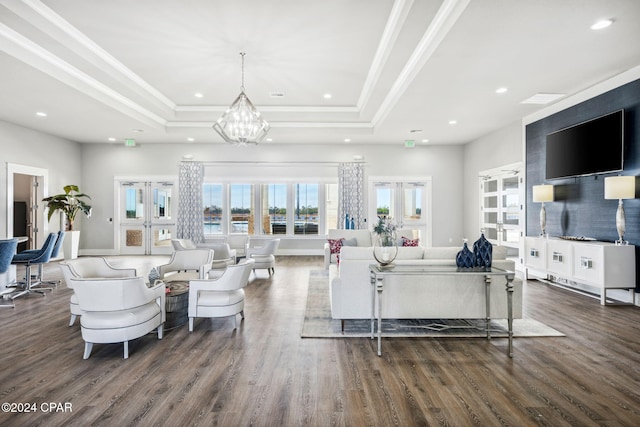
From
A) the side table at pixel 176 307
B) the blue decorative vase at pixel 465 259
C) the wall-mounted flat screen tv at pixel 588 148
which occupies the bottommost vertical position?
the side table at pixel 176 307

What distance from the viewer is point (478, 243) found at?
3531mm

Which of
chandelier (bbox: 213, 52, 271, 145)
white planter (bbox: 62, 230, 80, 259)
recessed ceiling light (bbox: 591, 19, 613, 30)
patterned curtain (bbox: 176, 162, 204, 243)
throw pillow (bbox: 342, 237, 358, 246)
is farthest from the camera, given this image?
patterned curtain (bbox: 176, 162, 204, 243)

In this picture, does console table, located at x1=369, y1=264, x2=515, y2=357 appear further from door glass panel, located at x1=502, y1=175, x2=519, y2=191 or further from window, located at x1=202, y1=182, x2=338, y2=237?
window, located at x1=202, y1=182, x2=338, y2=237

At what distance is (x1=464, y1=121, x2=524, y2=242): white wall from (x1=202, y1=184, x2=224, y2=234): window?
6759mm

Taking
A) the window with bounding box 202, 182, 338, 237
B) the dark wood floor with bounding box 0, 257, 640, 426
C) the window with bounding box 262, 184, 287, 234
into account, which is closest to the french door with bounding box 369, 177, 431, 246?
the window with bounding box 202, 182, 338, 237

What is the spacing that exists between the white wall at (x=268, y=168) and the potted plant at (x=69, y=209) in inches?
24.7

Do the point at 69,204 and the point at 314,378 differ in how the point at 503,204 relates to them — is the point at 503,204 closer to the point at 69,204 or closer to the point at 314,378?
the point at 314,378

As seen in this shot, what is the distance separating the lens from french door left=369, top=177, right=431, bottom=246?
9922 mm

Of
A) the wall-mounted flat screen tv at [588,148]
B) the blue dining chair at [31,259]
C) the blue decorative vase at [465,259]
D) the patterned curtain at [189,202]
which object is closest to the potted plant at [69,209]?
the patterned curtain at [189,202]

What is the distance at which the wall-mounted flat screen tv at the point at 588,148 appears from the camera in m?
4.85

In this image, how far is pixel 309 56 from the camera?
5145mm

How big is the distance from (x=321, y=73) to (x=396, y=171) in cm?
472

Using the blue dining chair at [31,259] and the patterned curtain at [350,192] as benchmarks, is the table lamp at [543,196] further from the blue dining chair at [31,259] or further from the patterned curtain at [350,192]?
the blue dining chair at [31,259]

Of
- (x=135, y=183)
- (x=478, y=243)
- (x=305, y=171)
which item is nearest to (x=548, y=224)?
(x=478, y=243)
